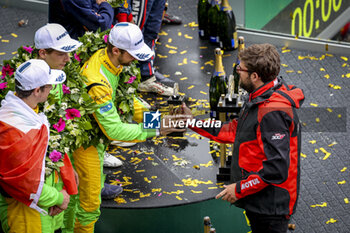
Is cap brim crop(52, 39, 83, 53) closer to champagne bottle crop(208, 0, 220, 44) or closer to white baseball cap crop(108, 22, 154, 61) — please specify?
white baseball cap crop(108, 22, 154, 61)

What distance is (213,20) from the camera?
8.12m

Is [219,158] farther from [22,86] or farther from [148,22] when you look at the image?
[22,86]

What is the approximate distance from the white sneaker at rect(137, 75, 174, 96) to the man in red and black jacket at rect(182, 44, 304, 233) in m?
2.68

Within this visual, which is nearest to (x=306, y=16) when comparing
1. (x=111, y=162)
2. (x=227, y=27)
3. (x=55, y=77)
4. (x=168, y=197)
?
(x=227, y=27)

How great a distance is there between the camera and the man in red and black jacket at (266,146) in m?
4.38

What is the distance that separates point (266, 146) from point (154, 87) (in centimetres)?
308

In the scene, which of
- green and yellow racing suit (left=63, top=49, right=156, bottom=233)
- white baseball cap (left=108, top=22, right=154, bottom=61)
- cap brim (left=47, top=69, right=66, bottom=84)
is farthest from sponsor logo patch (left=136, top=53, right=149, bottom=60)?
cap brim (left=47, top=69, right=66, bottom=84)

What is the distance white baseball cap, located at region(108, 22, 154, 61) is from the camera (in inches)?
196

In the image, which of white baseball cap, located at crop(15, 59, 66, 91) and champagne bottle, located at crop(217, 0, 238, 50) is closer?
white baseball cap, located at crop(15, 59, 66, 91)

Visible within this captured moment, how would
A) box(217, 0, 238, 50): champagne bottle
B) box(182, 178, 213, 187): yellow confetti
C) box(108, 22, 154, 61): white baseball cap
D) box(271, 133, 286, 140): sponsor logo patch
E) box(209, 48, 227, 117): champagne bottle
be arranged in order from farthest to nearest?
box(217, 0, 238, 50): champagne bottle
box(209, 48, 227, 117): champagne bottle
box(182, 178, 213, 187): yellow confetti
box(108, 22, 154, 61): white baseball cap
box(271, 133, 286, 140): sponsor logo patch

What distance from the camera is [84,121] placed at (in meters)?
4.96

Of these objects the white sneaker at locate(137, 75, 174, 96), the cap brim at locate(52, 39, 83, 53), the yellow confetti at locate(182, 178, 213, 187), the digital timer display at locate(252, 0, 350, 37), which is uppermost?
the cap brim at locate(52, 39, 83, 53)

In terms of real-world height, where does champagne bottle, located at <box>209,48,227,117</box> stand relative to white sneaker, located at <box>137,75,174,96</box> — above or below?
above

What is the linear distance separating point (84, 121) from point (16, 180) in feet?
3.18
